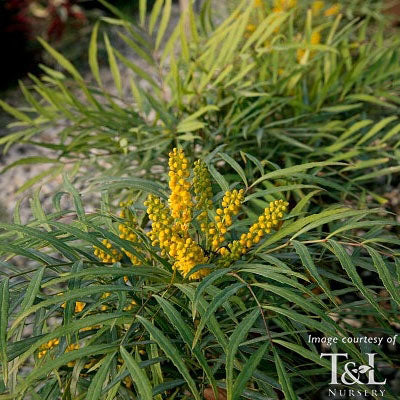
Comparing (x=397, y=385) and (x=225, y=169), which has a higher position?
(x=225, y=169)

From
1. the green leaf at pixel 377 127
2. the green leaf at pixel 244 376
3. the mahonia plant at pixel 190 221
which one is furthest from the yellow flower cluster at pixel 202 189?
the green leaf at pixel 377 127

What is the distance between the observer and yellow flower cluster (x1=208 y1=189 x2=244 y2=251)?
0.74 meters

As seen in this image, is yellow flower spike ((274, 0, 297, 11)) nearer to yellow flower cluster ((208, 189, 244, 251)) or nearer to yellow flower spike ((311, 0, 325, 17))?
yellow flower spike ((311, 0, 325, 17))

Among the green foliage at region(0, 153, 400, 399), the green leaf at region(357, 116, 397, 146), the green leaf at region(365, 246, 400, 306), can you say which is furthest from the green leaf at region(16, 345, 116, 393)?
the green leaf at region(357, 116, 397, 146)

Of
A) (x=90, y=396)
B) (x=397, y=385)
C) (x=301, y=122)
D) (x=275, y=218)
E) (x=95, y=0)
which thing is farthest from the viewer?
(x=95, y=0)

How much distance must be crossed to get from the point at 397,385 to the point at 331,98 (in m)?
0.76

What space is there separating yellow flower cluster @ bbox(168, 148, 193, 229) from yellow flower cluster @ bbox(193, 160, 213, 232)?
3 centimetres

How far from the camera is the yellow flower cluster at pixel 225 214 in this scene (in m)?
0.74

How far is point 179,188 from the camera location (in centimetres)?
74

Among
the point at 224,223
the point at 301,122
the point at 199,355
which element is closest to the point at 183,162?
the point at 224,223

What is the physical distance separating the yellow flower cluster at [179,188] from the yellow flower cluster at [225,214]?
1.7 inches

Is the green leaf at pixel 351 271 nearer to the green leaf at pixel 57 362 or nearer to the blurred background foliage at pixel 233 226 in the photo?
the blurred background foliage at pixel 233 226

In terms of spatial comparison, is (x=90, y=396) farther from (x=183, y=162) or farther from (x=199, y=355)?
(x=183, y=162)

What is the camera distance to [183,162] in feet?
2.46
